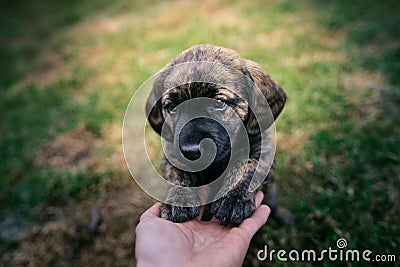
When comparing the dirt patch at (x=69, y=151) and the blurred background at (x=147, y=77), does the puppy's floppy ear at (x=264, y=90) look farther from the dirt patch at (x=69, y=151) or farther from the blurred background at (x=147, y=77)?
the dirt patch at (x=69, y=151)

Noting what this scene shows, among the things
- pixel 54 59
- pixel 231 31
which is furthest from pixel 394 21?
pixel 54 59

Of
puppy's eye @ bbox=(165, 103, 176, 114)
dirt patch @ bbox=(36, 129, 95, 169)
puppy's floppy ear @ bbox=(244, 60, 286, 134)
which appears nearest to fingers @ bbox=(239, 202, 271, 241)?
puppy's floppy ear @ bbox=(244, 60, 286, 134)

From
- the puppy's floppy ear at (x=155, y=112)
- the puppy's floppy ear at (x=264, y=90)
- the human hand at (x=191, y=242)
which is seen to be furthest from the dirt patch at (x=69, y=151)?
the puppy's floppy ear at (x=264, y=90)

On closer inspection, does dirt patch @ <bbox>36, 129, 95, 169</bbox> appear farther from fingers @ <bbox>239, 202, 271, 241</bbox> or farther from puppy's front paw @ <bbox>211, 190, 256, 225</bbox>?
Result: fingers @ <bbox>239, 202, 271, 241</bbox>

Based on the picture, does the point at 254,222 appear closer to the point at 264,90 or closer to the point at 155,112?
the point at 264,90

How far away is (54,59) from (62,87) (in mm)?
1845

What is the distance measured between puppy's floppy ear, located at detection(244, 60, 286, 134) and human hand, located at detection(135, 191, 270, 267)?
81 cm

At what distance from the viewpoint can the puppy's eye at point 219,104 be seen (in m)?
3.62

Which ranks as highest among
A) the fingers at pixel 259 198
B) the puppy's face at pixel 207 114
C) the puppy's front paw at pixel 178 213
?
the puppy's face at pixel 207 114

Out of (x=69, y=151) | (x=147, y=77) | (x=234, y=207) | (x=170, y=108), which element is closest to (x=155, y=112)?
(x=170, y=108)

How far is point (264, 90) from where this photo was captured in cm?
391

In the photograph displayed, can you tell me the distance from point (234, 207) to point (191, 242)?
1.64ft

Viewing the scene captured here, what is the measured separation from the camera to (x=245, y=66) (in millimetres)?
3945

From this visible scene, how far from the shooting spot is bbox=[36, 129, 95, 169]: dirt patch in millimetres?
6363
